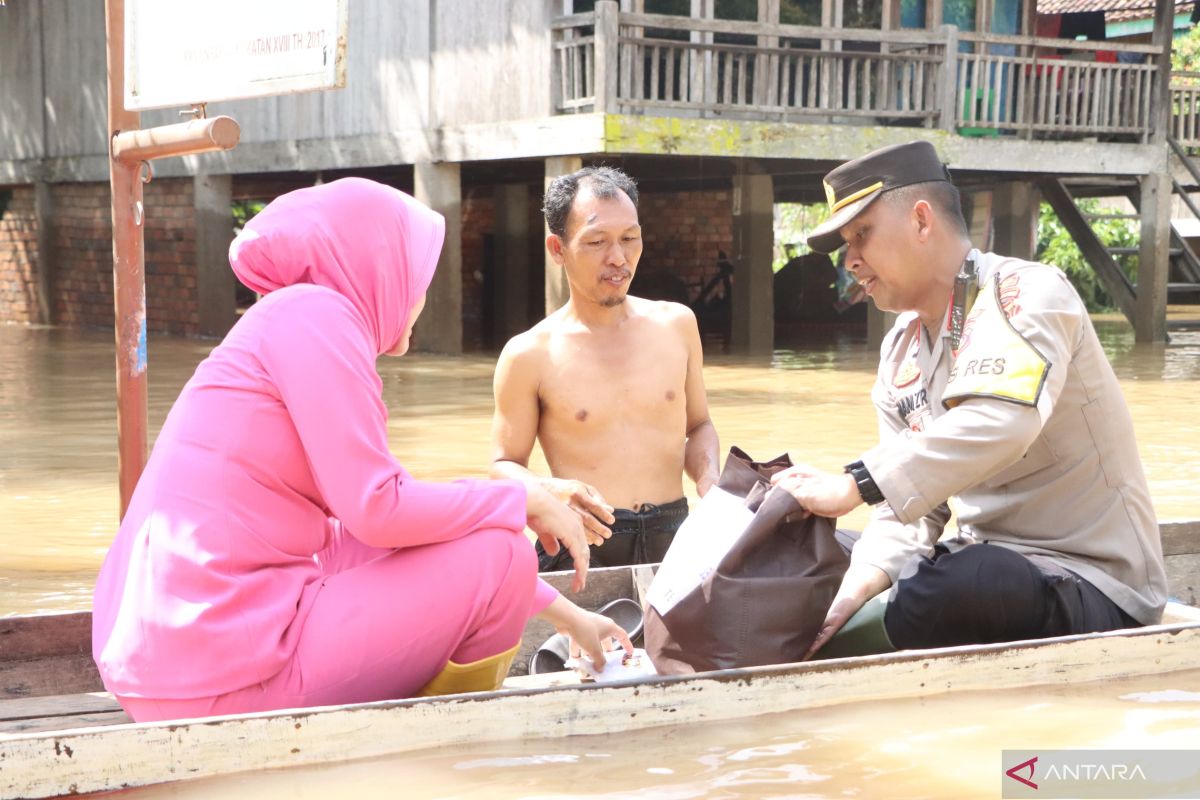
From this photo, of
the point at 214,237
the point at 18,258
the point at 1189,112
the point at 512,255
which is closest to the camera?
the point at 1189,112

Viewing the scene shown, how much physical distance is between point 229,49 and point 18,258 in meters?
18.6

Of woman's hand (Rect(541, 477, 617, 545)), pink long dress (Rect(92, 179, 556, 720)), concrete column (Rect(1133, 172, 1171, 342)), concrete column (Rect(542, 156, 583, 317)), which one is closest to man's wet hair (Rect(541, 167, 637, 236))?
woman's hand (Rect(541, 477, 617, 545))

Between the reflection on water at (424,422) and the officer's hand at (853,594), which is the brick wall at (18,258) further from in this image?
the officer's hand at (853,594)

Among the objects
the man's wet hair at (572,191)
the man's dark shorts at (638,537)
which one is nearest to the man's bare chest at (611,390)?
the man's dark shorts at (638,537)

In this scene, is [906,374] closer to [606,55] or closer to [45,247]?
[606,55]

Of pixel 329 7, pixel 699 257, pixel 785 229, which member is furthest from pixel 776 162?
pixel 785 229

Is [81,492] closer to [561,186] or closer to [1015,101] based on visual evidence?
[561,186]

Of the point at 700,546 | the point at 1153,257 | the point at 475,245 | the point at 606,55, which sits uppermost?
the point at 606,55

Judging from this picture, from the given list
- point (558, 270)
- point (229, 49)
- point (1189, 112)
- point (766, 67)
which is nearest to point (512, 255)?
point (558, 270)

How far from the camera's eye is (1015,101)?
15422 millimetres

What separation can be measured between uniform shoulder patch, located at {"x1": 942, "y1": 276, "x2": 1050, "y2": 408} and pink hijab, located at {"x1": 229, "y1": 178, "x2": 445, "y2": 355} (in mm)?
1225

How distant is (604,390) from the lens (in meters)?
4.49

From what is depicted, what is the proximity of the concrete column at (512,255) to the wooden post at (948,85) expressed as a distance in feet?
20.4

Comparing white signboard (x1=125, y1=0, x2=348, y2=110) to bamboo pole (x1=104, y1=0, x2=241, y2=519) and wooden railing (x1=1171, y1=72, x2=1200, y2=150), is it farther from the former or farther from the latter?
wooden railing (x1=1171, y1=72, x2=1200, y2=150)
